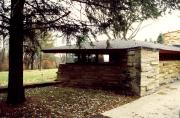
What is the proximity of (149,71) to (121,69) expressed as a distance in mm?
1245

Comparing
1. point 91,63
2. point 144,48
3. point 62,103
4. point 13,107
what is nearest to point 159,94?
point 144,48

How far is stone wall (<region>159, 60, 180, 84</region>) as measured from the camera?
13448 mm

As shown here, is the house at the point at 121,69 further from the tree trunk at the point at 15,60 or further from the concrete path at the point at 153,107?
the tree trunk at the point at 15,60

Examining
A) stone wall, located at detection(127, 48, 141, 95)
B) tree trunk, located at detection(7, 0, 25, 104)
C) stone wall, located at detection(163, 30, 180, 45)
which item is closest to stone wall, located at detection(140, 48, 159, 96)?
stone wall, located at detection(127, 48, 141, 95)

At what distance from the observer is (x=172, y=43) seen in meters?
22.0

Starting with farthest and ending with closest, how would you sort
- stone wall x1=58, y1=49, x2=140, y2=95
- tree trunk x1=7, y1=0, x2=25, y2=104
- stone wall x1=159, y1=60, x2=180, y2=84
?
stone wall x1=159, y1=60, x2=180, y2=84
stone wall x1=58, y1=49, x2=140, y2=95
tree trunk x1=7, y1=0, x2=25, y2=104

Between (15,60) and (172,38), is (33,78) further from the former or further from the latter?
(15,60)

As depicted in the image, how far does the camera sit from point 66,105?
8.80 m

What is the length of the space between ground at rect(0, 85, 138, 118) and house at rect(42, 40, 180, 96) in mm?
799

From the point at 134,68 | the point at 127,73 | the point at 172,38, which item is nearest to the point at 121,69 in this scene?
the point at 127,73

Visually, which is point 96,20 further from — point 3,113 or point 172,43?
point 172,43

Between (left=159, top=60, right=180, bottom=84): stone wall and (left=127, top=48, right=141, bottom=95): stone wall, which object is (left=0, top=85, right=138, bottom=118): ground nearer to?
(left=127, top=48, right=141, bottom=95): stone wall

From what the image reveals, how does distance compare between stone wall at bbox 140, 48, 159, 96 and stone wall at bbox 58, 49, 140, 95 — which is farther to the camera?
stone wall at bbox 58, 49, 140, 95

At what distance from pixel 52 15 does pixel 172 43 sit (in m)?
16.3
